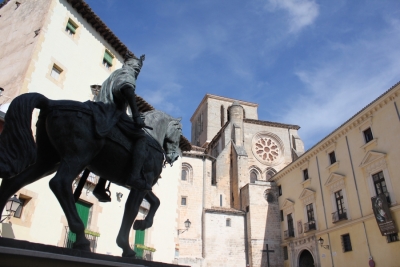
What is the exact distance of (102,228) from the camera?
47.2 ft

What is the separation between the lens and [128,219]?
4066 millimetres

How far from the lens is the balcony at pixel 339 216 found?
71.3 ft

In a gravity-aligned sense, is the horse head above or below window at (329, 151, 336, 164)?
below

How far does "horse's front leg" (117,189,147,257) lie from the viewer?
390cm

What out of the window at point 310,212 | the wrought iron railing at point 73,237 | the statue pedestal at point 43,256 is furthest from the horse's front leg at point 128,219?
the window at point 310,212

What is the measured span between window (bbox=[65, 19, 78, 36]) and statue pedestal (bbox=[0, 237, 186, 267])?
1536cm

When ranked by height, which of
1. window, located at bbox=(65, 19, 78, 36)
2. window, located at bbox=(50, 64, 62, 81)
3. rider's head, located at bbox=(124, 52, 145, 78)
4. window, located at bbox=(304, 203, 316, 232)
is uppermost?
window, located at bbox=(65, 19, 78, 36)

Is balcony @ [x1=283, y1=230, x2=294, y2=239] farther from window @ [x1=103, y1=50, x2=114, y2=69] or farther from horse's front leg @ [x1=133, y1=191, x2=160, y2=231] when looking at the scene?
horse's front leg @ [x1=133, y1=191, x2=160, y2=231]

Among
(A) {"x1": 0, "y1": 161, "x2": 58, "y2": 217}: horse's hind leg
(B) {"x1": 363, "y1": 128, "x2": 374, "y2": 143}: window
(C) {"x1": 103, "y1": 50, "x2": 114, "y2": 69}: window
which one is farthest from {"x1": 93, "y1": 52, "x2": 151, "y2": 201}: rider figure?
(B) {"x1": 363, "y1": 128, "x2": 374, "y2": 143}: window

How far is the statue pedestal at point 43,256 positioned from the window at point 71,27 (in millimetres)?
15364

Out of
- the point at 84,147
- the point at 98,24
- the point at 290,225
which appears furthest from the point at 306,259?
the point at 84,147

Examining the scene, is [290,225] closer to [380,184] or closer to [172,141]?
[380,184]

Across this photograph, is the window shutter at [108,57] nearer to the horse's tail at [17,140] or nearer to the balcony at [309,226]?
the horse's tail at [17,140]

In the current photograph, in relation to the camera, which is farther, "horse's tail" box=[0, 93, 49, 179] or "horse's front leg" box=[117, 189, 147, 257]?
"horse's front leg" box=[117, 189, 147, 257]
